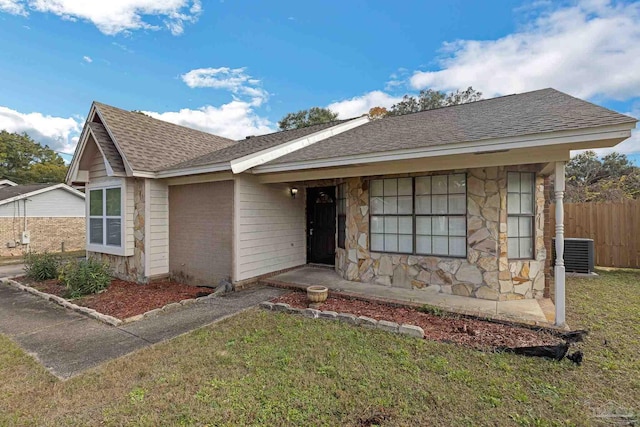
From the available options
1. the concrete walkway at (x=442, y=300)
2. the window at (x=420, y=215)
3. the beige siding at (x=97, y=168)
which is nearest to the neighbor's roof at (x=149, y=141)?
the beige siding at (x=97, y=168)

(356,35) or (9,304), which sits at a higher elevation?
(356,35)

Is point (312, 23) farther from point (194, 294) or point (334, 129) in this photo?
point (194, 294)

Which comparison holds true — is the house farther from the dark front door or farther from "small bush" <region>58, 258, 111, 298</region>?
"small bush" <region>58, 258, 111, 298</region>

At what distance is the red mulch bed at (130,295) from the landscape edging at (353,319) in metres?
2.22

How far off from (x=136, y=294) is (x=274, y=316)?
3709 mm

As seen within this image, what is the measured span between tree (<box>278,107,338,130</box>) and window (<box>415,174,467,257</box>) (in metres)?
20.4

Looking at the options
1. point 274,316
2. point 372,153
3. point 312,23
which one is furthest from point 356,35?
point 274,316

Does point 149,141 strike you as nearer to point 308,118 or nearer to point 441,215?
point 441,215

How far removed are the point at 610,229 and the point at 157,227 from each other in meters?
13.0

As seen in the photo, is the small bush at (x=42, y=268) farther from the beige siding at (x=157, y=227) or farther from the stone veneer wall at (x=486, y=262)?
the stone veneer wall at (x=486, y=262)

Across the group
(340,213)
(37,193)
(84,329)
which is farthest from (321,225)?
(37,193)

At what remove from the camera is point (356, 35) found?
13.1 metres

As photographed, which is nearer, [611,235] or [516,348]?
[516,348]

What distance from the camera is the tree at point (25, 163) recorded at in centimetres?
3216
